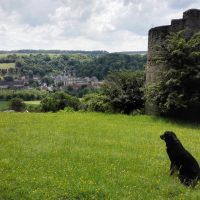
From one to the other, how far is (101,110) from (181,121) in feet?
23.2

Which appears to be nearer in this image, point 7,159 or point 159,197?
point 159,197

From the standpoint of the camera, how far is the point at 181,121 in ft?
76.0

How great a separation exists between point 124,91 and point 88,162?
52.4 ft

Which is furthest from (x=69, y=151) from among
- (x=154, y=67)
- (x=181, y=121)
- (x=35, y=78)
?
(x=35, y=78)

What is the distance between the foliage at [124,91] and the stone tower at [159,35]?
1145 mm

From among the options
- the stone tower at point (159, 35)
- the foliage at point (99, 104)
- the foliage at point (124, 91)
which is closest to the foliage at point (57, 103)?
the foliage at point (99, 104)

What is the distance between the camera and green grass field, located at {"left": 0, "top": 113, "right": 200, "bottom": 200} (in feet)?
31.2


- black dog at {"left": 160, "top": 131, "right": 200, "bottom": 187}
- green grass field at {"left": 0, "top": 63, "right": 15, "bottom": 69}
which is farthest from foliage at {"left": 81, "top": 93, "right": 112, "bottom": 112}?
green grass field at {"left": 0, "top": 63, "right": 15, "bottom": 69}

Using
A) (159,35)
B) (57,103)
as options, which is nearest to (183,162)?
(159,35)

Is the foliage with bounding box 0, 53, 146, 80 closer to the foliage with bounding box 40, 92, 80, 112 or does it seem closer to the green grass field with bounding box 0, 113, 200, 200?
the foliage with bounding box 40, 92, 80, 112

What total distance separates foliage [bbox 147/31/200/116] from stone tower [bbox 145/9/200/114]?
3.83ft

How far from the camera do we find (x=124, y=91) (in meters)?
27.7

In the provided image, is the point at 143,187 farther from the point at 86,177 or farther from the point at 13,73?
the point at 13,73

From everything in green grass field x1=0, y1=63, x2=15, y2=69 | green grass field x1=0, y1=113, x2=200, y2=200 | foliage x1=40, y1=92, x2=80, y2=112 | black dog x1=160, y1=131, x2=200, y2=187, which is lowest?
foliage x1=40, y1=92, x2=80, y2=112
